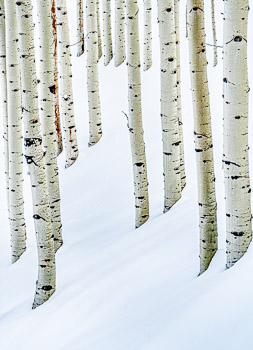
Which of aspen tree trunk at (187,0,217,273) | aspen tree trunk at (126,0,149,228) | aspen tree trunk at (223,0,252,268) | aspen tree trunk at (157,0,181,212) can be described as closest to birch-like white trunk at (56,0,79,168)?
aspen tree trunk at (126,0,149,228)

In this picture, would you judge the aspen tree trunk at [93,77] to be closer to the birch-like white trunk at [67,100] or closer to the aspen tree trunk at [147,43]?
the birch-like white trunk at [67,100]

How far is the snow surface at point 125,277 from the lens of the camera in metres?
2.72

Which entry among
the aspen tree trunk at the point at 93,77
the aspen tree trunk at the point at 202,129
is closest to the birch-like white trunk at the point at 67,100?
the aspen tree trunk at the point at 93,77

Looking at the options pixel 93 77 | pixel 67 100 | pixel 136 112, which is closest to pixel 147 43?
pixel 93 77

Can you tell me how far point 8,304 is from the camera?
4.65 metres

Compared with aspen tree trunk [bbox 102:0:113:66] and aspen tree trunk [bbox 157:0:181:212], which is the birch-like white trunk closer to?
aspen tree trunk [bbox 157:0:181:212]

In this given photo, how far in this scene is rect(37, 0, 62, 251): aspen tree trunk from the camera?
4641mm

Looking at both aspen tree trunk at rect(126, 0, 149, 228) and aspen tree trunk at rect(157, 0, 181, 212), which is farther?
aspen tree trunk at rect(126, 0, 149, 228)

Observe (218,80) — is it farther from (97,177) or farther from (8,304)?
(8,304)

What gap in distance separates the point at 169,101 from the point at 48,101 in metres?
1.16

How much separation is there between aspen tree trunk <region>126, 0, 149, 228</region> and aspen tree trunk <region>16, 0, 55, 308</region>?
1283 millimetres

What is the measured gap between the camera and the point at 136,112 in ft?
17.0

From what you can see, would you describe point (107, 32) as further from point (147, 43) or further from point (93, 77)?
point (93, 77)

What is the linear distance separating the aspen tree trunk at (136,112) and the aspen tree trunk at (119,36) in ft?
19.0
